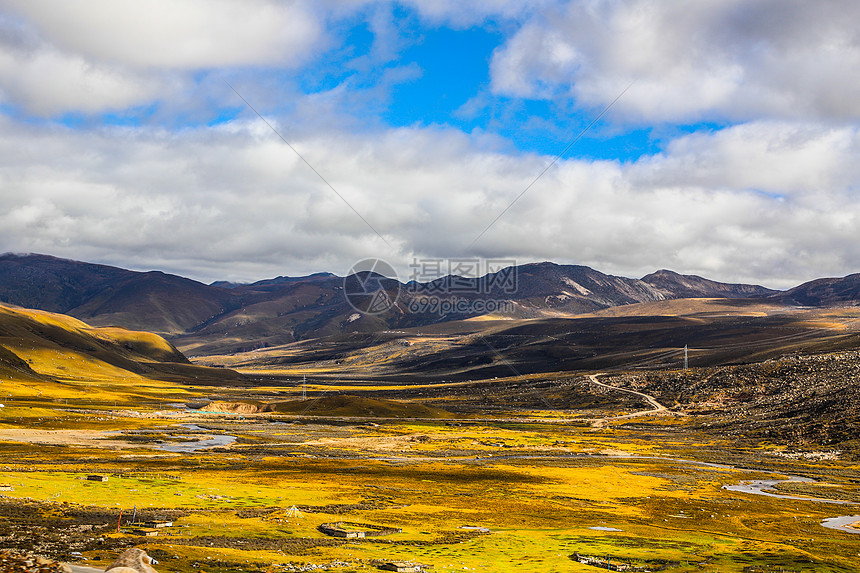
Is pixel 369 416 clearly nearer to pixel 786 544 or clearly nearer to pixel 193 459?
pixel 193 459

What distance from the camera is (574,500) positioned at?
76.5 metres

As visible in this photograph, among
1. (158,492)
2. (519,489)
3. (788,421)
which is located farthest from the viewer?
(788,421)

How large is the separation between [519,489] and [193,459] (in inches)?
1765

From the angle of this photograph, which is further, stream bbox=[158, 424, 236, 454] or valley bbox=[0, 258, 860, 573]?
stream bbox=[158, 424, 236, 454]

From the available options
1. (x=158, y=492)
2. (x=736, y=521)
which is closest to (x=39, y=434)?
(x=158, y=492)

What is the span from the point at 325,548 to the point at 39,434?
91015mm

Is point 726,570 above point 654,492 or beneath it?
above

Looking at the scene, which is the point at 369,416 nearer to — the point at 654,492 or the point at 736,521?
the point at 654,492

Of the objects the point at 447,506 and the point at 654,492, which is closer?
the point at 447,506

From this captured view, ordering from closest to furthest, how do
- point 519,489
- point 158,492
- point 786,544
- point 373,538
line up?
point 373,538 → point 786,544 → point 158,492 → point 519,489

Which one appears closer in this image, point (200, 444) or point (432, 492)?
point (432, 492)

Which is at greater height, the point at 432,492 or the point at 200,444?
the point at 432,492

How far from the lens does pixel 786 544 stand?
5466cm

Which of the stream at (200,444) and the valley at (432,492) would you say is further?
the stream at (200,444)
